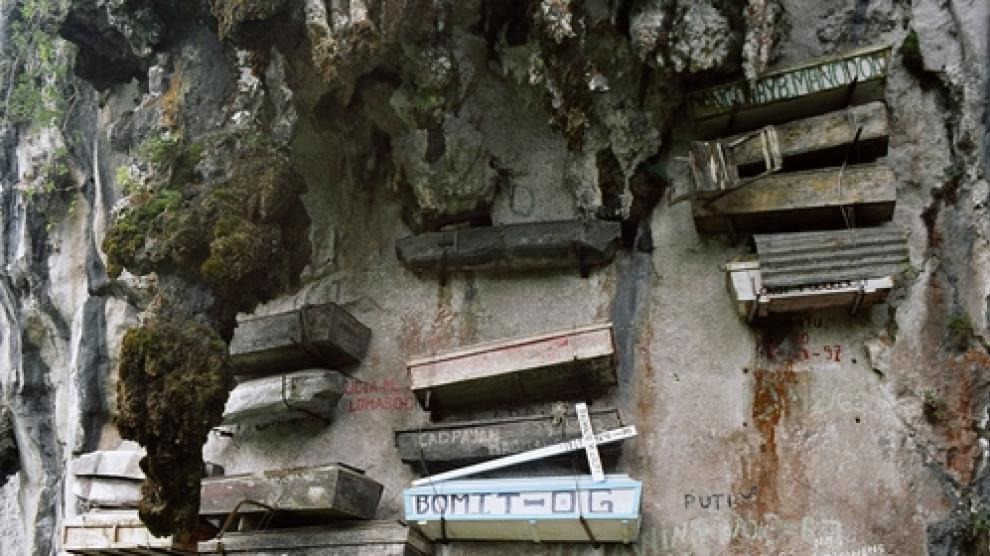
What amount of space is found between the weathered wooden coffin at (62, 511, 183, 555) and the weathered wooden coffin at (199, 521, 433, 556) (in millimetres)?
764

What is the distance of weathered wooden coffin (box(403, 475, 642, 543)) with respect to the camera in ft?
19.3

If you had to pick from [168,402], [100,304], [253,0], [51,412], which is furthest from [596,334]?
[51,412]

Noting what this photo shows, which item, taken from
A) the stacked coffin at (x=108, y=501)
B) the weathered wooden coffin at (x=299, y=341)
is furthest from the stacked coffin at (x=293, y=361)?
the stacked coffin at (x=108, y=501)

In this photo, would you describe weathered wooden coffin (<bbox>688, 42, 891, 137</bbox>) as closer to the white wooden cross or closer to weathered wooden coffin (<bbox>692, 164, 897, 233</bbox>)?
weathered wooden coffin (<bbox>692, 164, 897, 233</bbox>)

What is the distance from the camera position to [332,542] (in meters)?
6.50

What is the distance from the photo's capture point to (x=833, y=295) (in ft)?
19.6

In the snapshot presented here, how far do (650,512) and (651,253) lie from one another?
203 cm

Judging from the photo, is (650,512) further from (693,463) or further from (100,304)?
(100,304)

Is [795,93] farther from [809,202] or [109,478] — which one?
[109,478]

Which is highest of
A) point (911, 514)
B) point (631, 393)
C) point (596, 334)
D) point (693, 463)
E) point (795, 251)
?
point (795, 251)

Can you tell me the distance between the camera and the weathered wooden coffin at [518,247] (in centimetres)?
698

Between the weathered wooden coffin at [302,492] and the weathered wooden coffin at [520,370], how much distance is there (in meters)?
0.82

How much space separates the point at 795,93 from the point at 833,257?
51.8 inches

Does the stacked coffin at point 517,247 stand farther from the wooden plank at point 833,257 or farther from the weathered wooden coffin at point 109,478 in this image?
the weathered wooden coffin at point 109,478
